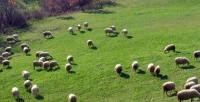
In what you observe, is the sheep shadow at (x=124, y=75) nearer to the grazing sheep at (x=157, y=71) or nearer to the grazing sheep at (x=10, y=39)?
the grazing sheep at (x=157, y=71)

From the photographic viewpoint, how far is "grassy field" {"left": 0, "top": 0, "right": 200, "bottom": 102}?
27688 mm

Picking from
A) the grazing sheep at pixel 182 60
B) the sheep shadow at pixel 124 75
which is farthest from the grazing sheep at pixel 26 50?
the grazing sheep at pixel 182 60

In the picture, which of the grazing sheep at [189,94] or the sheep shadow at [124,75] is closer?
the grazing sheep at [189,94]

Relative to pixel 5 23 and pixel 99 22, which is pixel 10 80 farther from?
pixel 5 23

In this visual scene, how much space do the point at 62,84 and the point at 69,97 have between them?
419 cm

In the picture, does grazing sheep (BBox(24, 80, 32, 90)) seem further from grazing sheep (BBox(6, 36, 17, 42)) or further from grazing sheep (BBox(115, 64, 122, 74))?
grazing sheep (BBox(6, 36, 17, 42))

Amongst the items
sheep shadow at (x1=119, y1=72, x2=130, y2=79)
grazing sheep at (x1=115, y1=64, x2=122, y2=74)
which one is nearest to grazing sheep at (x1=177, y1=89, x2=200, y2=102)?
sheep shadow at (x1=119, y1=72, x2=130, y2=79)

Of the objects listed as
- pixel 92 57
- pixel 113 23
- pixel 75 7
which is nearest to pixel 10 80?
pixel 92 57

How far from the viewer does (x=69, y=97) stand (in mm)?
25844

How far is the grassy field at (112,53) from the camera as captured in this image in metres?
27.7

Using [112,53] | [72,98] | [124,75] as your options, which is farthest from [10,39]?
[72,98]

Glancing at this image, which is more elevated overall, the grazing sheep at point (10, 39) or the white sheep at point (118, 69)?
the white sheep at point (118, 69)

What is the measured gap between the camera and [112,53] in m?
37.6

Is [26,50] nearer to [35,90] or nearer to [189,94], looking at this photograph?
[35,90]
